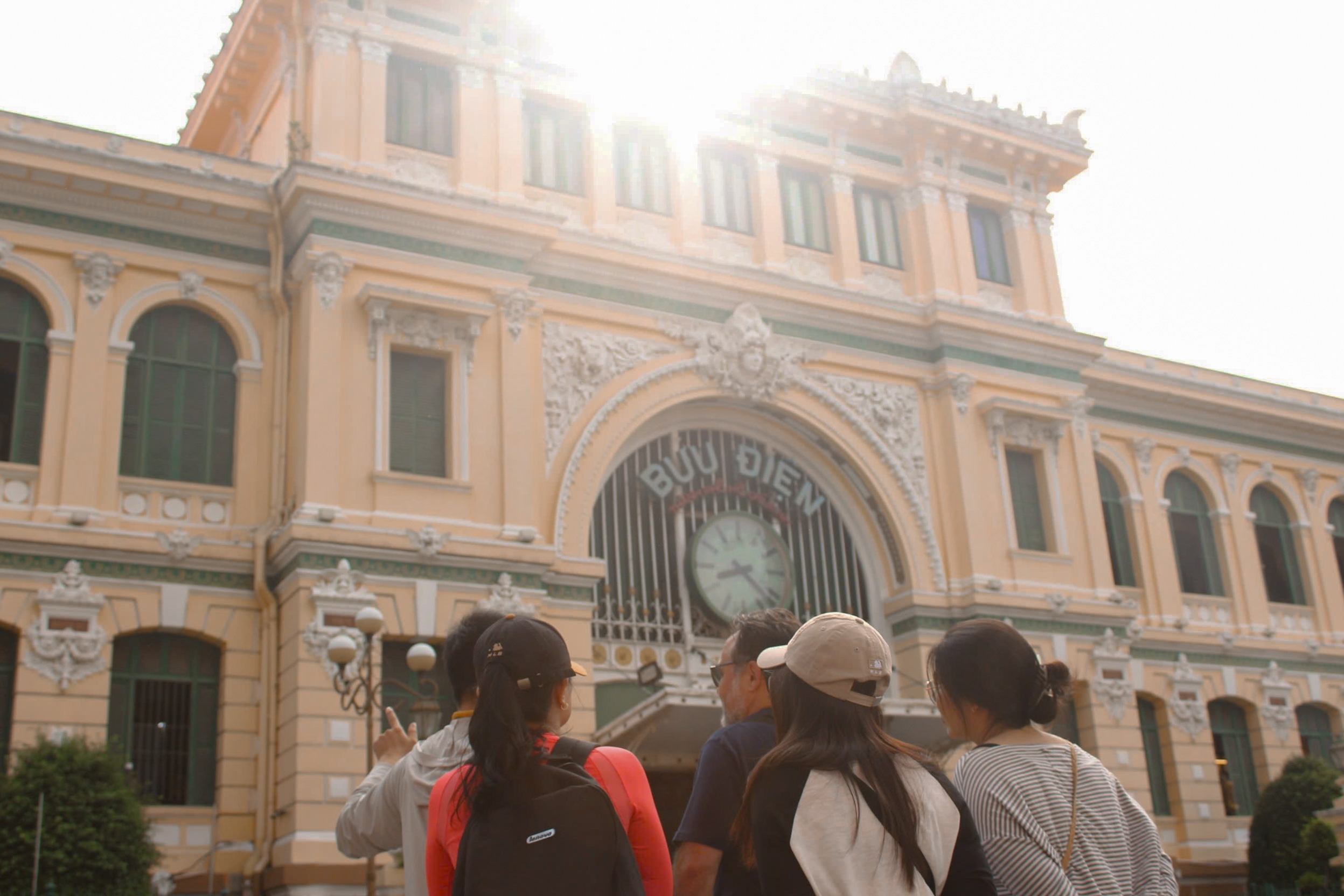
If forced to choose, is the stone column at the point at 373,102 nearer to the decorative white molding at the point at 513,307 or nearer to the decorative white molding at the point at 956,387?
the decorative white molding at the point at 513,307

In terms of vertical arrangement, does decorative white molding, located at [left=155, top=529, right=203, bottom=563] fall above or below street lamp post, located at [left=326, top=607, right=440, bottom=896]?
above

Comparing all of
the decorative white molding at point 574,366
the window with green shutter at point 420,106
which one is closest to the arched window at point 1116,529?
the decorative white molding at point 574,366

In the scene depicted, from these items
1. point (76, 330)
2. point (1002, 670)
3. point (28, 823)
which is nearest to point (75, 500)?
point (76, 330)

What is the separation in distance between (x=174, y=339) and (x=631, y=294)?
6.71 meters

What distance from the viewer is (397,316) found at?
18.2 m

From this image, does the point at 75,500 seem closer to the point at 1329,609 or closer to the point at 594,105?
the point at 594,105

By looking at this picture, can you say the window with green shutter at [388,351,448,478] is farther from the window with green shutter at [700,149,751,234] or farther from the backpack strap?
the backpack strap

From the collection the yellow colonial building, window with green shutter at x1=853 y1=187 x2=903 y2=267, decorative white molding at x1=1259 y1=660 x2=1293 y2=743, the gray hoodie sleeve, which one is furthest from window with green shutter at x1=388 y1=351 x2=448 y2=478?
decorative white molding at x1=1259 y1=660 x2=1293 y2=743

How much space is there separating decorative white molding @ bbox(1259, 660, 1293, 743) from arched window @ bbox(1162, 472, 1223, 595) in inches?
73.9

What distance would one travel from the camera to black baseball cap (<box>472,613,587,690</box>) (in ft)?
13.2

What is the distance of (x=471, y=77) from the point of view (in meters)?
20.2

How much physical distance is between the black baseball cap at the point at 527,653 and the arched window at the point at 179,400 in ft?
48.0

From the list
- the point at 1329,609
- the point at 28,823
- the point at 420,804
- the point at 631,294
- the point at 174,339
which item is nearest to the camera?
the point at 420,804

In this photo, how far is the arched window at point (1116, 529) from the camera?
1021 inches
